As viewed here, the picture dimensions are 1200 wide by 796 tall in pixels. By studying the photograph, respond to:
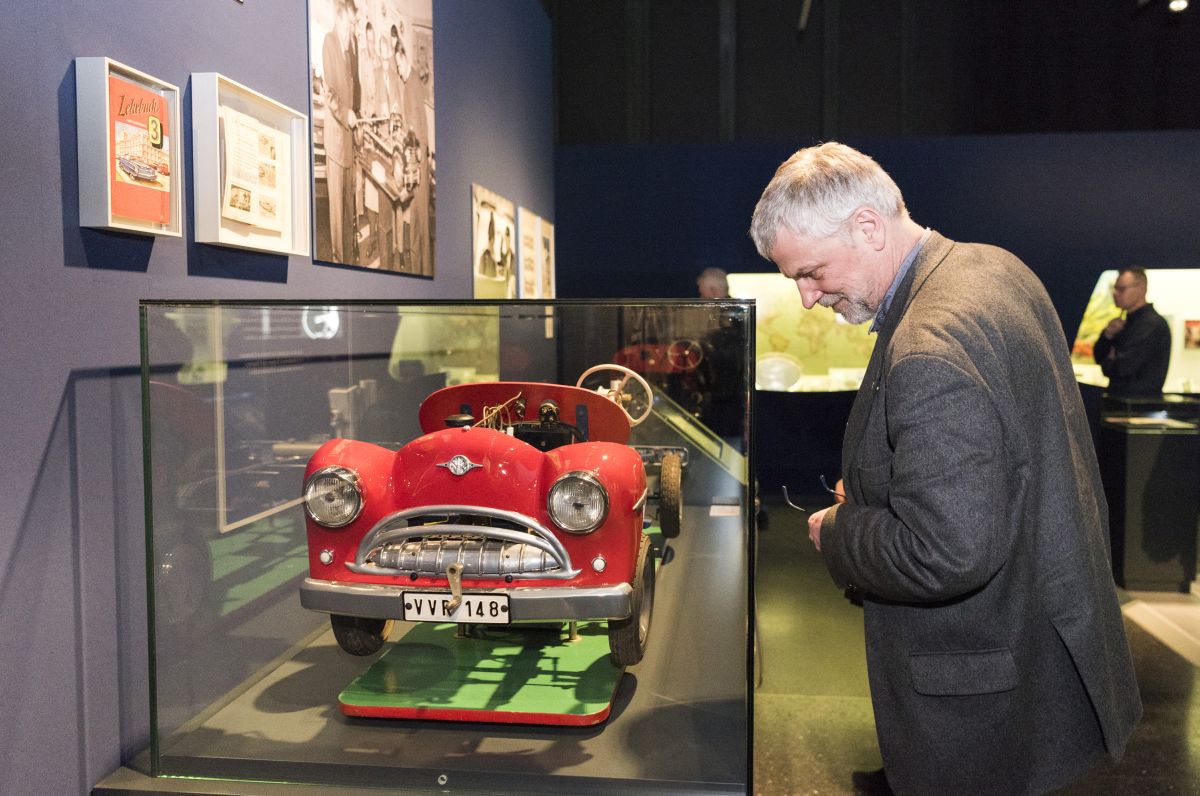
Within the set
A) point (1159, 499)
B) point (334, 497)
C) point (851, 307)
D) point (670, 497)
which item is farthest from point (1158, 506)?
point (334, 497)

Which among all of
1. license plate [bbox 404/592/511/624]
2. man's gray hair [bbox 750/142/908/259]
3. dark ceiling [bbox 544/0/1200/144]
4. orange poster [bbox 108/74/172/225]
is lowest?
license plate [bbox 404/592/511/624]

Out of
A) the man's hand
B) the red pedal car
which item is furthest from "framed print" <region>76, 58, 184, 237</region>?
the man's hand

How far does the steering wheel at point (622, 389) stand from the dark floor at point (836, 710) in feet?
4.03

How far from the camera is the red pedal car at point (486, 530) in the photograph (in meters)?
2.19

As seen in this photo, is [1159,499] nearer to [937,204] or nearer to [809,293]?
[937,204]

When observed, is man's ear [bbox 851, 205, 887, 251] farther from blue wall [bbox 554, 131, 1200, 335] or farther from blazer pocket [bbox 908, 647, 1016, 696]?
blue wall [bbox 554, 131, 1200, 335]

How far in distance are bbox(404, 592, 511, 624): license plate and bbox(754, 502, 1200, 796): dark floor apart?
1.19 meters

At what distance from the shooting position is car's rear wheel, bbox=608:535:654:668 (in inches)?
92.2

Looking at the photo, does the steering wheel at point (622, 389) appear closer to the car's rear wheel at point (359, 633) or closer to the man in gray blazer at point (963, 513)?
the man in gray blazer at point (963, 513)

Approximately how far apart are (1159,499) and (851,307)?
13.9ft

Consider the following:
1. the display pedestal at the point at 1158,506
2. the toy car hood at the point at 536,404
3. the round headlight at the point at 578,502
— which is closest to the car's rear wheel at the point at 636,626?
the round headlight at the point at 578,502

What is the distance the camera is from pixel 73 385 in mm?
2201

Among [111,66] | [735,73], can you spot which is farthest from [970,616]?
[735,73]

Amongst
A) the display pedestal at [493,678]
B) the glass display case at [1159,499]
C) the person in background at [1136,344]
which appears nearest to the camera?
the display pedestal at [493,678]
